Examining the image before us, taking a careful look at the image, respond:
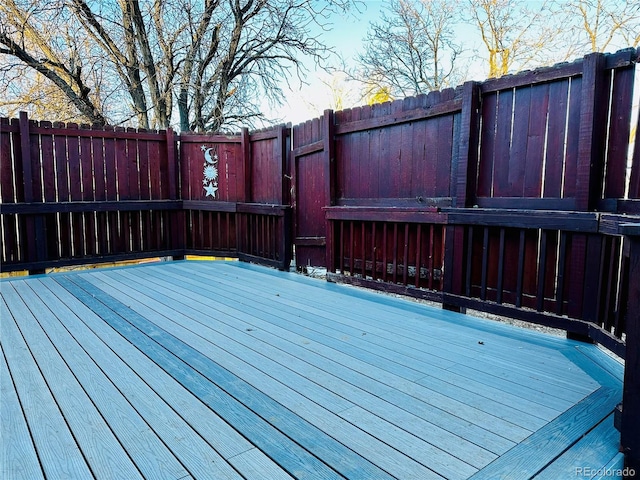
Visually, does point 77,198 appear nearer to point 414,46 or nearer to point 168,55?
point 168,55

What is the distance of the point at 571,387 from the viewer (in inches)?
76.7

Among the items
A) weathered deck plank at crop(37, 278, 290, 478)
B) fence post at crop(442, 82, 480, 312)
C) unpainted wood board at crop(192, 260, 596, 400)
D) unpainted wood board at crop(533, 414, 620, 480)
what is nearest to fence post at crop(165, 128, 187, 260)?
weathered deck plank at crop(37, 278, 290, 478)

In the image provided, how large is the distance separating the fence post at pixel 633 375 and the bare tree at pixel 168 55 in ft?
27.4

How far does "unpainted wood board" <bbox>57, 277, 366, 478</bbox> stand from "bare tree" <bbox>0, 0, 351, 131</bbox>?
692cm

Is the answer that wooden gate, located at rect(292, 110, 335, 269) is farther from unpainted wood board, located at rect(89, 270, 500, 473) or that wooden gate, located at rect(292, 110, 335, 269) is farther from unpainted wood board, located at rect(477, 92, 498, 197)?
unpainted wood board, located at rect(89, 270, 500, 473)

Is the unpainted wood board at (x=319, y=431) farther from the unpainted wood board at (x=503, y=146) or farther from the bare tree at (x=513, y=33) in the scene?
the bare tree at (x=513, y=33)

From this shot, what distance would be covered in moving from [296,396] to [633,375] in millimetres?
1265

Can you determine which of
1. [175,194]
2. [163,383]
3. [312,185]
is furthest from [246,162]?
[163,383]

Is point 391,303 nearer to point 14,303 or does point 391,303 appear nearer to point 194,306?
point 194,306

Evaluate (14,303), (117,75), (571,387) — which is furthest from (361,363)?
(117,75)

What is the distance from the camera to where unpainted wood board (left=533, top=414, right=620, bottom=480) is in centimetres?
135

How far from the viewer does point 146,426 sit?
63.0 inches

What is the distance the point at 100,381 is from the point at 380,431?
53.7 inches

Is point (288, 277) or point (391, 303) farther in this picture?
point (288, 277)
